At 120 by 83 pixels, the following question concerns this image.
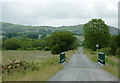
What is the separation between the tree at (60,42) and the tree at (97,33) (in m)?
24.1

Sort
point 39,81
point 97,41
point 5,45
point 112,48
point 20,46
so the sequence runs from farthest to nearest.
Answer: point 20,46
point 5,45
point 97,41
point 112,48
point 39,81

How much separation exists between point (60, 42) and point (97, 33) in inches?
1196

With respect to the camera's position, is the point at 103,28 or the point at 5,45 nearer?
the point at 103,28

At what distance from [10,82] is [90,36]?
6092 cm

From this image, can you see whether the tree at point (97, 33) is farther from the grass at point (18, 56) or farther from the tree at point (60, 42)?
the tree at point (60, 42)

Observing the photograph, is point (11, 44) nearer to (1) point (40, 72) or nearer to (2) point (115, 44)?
(2) point (115, 44)

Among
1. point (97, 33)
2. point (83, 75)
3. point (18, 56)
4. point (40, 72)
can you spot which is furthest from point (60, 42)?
point (40, 72)

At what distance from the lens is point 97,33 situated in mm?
70000

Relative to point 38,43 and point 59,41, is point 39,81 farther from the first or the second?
point 38,43

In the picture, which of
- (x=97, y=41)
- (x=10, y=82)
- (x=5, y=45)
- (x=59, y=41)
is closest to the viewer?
(x=10, y=82)

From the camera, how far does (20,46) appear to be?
15412cm

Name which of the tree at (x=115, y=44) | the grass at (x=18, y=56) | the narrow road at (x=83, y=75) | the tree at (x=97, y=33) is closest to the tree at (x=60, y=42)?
the tree at (x=97, y=33)

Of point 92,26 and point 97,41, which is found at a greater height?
point 92,26

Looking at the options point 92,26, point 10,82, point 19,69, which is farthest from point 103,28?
point 10,82
